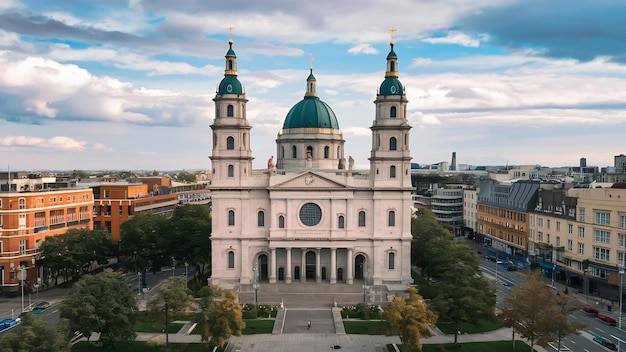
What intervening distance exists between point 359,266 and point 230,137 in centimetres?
2463

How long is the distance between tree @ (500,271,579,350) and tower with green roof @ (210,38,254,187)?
38647 millimetres

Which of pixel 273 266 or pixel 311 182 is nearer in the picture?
pixel 273 266

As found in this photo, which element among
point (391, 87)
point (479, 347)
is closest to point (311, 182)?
point (391, 87)

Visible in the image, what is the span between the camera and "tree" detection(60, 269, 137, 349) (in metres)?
43.1

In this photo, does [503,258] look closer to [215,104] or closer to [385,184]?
[385,184]

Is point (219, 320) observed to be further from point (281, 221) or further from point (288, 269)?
point (281, 221)

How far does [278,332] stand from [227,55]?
37.8 metres

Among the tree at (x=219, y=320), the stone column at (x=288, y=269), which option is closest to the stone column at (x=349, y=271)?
the stone column at (x=288, y=269)

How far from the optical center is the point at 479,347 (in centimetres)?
5003

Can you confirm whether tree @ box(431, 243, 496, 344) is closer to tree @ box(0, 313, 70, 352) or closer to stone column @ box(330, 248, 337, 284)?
stone column @ box(330, 248, 337, 284)

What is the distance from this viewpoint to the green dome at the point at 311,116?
82000mm

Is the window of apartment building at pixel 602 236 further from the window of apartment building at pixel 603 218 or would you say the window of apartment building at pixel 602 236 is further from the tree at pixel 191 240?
the tree at pixel 191 240

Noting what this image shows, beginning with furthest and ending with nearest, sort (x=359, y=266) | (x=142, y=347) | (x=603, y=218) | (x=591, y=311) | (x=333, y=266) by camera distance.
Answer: (x=359, y=266)
(x=333, y=266)
(x=603, y=218)
(x=591, y=311)
(x=142, y=347)

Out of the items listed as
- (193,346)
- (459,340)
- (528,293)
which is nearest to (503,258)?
(459,340)
